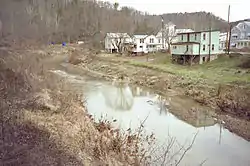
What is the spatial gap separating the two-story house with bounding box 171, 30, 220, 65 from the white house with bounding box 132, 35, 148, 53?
1238 cm

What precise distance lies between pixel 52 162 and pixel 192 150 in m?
5.88

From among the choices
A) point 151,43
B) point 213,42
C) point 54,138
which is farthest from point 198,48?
point 54,138

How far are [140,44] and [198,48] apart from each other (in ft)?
50.8

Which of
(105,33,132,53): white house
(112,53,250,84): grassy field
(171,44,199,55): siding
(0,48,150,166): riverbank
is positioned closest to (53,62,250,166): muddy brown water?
(0,48,150,166): riverbank

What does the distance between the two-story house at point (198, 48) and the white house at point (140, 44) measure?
12384mm

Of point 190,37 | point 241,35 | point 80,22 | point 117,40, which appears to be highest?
point 80,22

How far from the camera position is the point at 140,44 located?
42688 mm

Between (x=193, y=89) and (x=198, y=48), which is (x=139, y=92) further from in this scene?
(x=198, y=48)

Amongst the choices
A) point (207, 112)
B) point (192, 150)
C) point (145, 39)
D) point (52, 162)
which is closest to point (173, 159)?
point (192, 150)

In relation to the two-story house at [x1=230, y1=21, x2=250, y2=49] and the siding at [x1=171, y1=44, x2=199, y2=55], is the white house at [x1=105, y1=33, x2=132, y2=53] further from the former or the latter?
the two-story house at [x1=230, y1=21, x2=250, y2=49]

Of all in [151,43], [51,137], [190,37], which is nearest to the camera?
[51,137]

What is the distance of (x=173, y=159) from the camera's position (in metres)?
9.15

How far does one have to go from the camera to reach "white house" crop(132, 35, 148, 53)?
4202cm

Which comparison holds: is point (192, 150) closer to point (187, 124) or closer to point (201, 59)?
point (187, 124)
